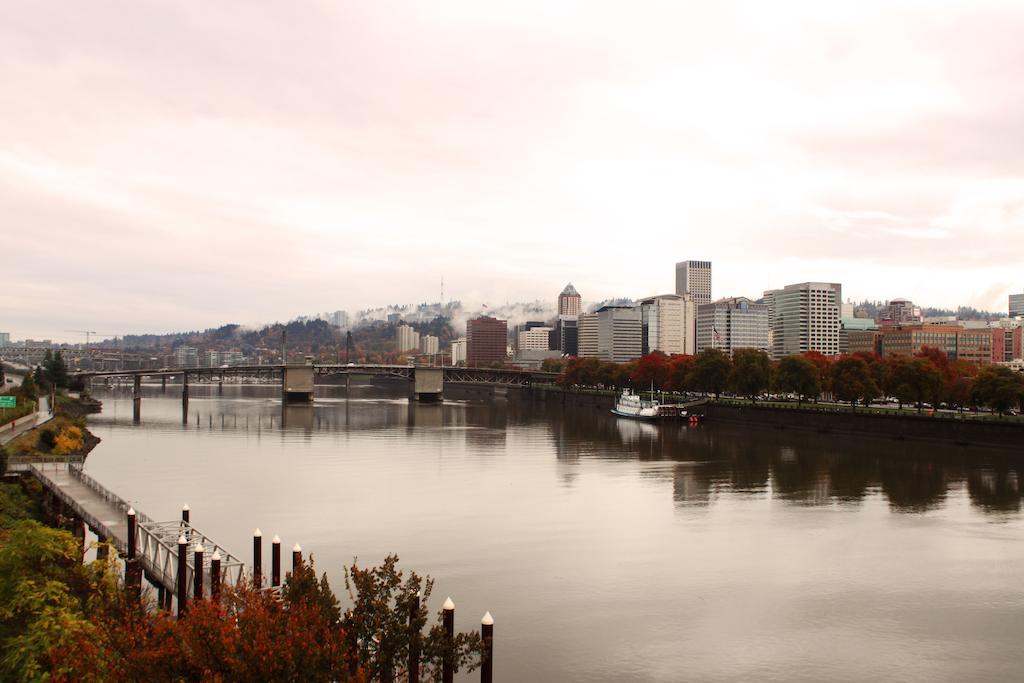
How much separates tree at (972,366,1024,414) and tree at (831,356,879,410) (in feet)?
32.5

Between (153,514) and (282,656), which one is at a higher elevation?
(282,656)

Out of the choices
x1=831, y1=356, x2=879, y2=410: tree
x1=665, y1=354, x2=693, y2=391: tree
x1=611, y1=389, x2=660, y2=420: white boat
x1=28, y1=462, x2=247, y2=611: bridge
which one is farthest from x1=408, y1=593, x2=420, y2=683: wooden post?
x1=665, y1=354, x2=693, y2=391: tree

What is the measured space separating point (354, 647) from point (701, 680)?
8895 mm

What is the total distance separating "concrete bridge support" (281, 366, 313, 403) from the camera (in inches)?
5325

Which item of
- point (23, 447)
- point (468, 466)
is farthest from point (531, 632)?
point (23, 447)

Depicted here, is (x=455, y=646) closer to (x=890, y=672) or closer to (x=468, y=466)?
(x=890, y=672)

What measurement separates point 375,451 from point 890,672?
48.3m

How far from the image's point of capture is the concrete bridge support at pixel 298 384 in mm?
135250

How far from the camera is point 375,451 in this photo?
64312mm

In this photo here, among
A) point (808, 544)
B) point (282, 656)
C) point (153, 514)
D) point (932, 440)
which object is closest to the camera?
point (282, 656)

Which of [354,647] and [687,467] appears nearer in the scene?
[354,647]

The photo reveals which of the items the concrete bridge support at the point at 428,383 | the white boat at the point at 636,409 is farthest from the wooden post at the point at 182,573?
the concrete bridge support at the point at 428,383

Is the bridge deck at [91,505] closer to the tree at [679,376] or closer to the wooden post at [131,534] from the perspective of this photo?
the wooden post at [131,534]

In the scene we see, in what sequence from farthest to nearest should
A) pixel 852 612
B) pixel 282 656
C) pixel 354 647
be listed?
pixel 852 612 → pixel 354 647 → pixel 282 656
